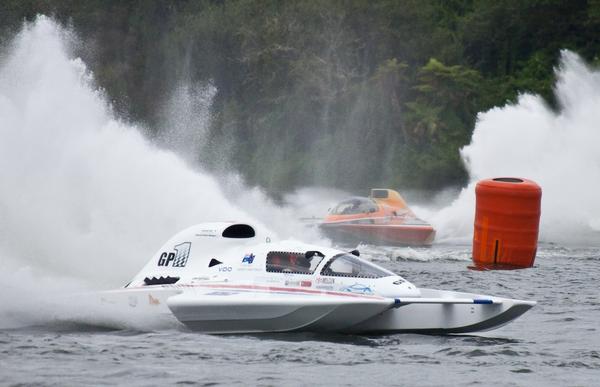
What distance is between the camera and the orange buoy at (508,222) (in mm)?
21953

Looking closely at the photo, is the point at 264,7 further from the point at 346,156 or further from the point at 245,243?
the point at 245,243

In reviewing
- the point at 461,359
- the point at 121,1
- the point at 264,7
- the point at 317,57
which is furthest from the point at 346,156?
the point at 461,359

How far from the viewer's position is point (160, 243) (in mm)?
21141

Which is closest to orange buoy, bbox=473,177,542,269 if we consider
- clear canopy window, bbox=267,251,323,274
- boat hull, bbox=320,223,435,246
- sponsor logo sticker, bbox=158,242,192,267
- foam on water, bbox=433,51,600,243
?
boat hull, bbox=320,223,435,246

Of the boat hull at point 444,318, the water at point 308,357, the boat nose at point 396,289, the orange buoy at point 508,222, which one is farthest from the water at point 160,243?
the boat nose at point 396,289

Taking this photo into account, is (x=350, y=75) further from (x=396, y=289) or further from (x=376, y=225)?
(x=396, y=289)

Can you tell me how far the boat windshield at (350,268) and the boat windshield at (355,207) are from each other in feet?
46.4

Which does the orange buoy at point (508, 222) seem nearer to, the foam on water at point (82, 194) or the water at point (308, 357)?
the foam on water at point (82, 194)

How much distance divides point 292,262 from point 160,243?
6090 millimetres

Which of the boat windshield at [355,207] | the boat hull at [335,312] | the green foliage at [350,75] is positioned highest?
the green foliage at [350,75]

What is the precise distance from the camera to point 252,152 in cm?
5012

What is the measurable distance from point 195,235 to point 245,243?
2.33ft

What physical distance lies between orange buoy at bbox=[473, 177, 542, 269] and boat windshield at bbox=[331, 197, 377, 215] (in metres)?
7.31

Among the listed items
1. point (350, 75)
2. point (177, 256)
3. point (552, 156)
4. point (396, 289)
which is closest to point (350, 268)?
point (396, 289)
